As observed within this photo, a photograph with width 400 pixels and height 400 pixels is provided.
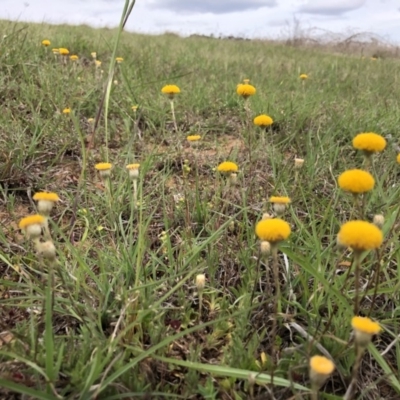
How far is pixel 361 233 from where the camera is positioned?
2.97 feet

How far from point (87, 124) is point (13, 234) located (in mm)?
1325

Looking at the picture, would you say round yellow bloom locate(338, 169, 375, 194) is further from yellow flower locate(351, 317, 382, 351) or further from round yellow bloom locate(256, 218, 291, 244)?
yellow flower locate(351, 317, 382, 351)

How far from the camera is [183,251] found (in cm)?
165

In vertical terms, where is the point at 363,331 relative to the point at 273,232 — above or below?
below

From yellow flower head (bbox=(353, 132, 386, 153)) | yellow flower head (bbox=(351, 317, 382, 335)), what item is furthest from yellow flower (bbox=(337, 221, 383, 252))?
yellow flower head (bbox=(353, 132, 386, 153))

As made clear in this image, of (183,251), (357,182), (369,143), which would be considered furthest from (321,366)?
(183,251)

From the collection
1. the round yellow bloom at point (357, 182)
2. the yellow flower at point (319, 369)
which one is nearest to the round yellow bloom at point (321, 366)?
the yellow flower at point (319, 369)

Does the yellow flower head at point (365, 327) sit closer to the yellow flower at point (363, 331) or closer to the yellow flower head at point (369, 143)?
the yellow flower at point (363, 331)

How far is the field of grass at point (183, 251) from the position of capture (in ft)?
3.70

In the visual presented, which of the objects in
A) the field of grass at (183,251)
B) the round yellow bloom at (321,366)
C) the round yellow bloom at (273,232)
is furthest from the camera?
the field of grass at (183,251)

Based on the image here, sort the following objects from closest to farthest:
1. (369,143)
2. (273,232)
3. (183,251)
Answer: (273,232) → (369,143) → (183,251)

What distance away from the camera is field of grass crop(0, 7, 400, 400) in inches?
44.4

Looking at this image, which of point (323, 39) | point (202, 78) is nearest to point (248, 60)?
point (202, 78)

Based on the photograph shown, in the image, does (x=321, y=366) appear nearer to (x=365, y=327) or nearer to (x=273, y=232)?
(x=365, y=327)
